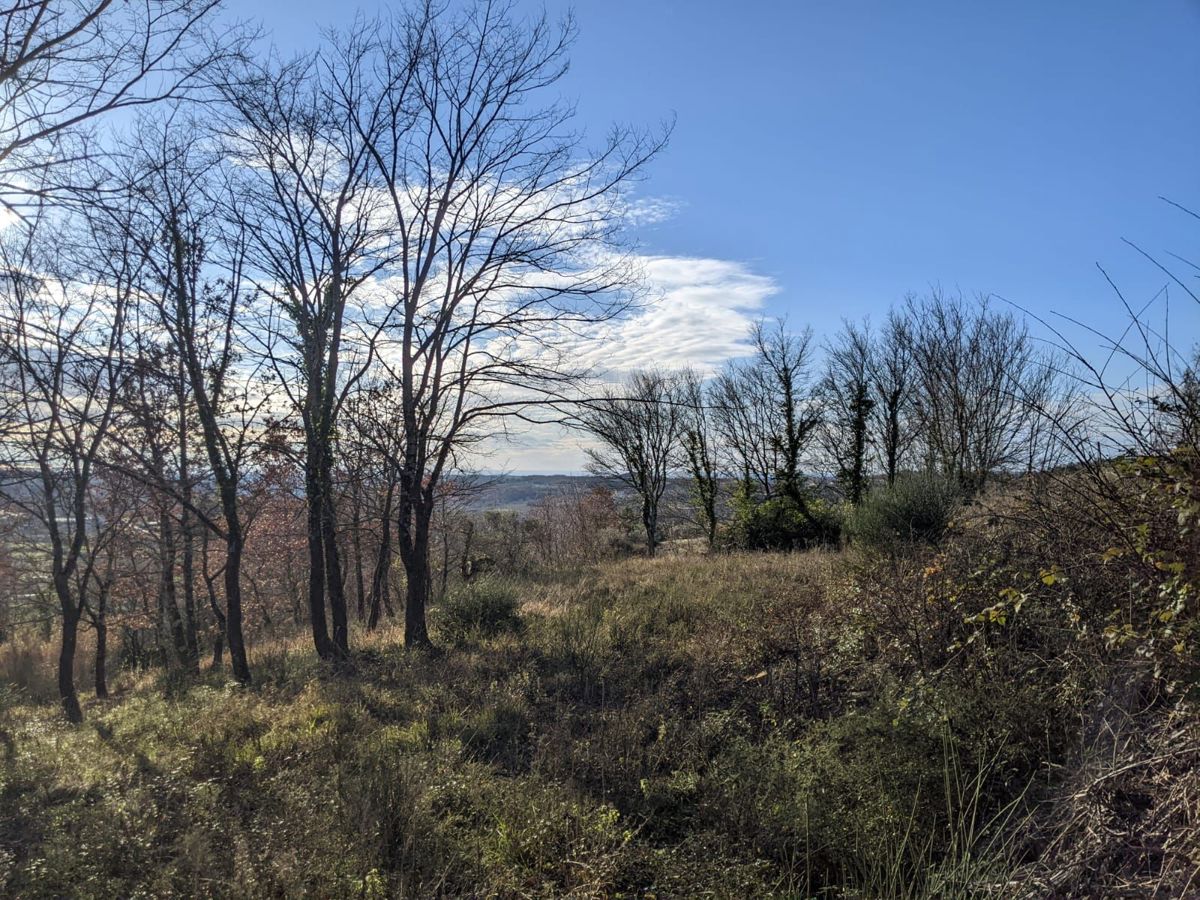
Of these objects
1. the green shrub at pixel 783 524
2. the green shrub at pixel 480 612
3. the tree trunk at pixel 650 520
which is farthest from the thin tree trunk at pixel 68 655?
the tree trunk at pixel 650 520

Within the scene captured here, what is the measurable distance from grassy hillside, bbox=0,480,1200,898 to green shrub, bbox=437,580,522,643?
282 cm

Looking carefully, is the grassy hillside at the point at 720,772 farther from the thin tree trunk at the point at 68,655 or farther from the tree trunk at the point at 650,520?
the tree trunk at the point at 650,520

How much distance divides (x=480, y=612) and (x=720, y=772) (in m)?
6.82

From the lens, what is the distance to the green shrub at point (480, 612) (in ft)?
33.6

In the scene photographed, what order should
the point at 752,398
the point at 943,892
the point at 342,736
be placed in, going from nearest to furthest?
the point at 943,892, the point at 342,736, the point at 752,398

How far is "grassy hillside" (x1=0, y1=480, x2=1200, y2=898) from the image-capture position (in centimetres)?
317

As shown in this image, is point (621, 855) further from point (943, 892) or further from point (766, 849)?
point (943, 892)

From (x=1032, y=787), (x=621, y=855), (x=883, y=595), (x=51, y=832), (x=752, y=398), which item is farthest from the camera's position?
(x=752, y=398)

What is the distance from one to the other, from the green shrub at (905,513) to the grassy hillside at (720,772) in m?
3.05

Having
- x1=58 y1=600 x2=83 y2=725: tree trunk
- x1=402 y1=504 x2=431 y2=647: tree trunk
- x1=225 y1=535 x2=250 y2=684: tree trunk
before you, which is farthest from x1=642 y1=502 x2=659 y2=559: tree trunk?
x1=58 y1=600 x2=83 y2=725: tree trunk

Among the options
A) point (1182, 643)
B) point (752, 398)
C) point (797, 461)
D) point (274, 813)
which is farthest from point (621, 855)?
point (752, 398)

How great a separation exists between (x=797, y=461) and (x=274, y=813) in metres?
26.4

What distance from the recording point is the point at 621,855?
11.3 feet

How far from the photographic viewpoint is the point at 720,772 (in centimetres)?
435
